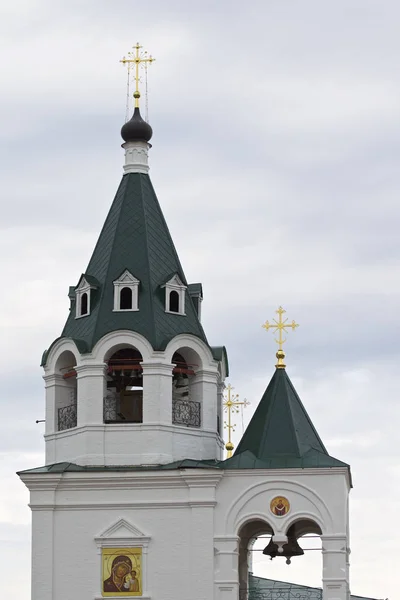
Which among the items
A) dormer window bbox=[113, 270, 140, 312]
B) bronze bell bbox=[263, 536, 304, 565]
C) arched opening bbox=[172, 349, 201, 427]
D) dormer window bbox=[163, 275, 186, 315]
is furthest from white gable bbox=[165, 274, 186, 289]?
bronze bell bbox=[263, 536, 304, 565]

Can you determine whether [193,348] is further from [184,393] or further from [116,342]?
[116,342]

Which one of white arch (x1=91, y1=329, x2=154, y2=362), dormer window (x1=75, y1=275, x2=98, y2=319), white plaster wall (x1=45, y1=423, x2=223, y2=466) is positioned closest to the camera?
white plaster wall (x1=45, y1=423, x2=223, y2=466)

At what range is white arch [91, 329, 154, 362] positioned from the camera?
4403 centimetres

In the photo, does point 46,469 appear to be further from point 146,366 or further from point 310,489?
point 310,489

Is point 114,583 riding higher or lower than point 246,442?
lower

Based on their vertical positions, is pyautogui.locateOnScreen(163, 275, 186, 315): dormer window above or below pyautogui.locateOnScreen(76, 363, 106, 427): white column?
above

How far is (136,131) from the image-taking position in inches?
1833

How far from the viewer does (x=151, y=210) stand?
46375 mm

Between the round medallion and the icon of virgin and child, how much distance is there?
3267 mm

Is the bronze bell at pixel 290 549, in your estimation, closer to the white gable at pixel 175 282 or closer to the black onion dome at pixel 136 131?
the white gable at pixel 175 282

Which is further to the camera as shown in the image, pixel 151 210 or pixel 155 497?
pixel 151 210

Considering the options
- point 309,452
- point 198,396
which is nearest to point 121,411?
point 198,396

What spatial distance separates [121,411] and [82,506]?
2.95 metres

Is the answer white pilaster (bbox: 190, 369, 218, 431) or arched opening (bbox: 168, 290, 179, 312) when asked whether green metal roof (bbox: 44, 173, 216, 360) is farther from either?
white pilaster (bbox: 190, 369, 218, 431)
